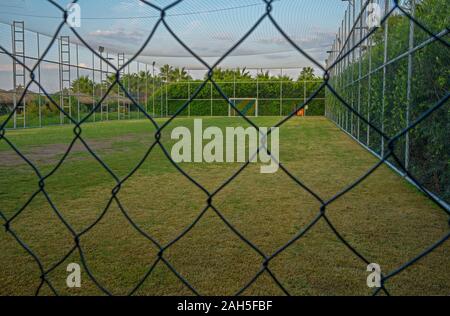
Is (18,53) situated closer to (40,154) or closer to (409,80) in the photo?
(40,154)

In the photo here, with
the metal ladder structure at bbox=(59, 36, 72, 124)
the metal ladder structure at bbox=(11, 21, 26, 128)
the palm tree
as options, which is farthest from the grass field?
the palm tree

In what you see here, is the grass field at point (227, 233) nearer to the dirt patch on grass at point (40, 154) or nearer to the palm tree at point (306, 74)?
the dirt patch on grass at point (40, 154)

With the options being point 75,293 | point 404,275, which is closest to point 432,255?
point 404,275

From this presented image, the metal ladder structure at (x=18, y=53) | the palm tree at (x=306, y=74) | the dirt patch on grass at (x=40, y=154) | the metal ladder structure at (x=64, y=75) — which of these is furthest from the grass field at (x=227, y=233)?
the palm tree at (x=306, y=74)

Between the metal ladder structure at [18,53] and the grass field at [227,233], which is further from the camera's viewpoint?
the metal ladder structure at [18,53]

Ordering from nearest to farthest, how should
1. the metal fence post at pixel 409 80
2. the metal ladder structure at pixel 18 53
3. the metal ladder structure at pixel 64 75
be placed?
the metal fence post at pixel 409 80
the metal ladder structure at pixel 18 53
the metal ladder structure at pixel 64 75

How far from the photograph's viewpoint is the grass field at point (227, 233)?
185 cm

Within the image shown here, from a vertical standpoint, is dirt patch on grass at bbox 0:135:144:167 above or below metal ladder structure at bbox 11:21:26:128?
below

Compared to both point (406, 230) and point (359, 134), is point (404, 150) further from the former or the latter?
point (359, 134)

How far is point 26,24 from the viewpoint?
43.0ft

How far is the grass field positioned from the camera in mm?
1853

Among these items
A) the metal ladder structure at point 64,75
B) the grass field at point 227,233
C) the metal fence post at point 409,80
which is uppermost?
the metal ladder structure at point 64,75

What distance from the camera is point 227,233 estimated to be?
2.56m

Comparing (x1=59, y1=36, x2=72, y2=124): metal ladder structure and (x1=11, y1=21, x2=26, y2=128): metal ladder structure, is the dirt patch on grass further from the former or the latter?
(x1=59, y1=36, x2=72, y2=124): metal ladder structure
